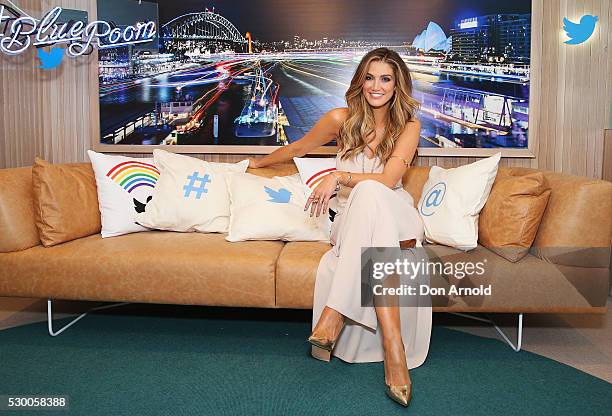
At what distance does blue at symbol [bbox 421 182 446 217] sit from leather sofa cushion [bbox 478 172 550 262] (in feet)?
0.94

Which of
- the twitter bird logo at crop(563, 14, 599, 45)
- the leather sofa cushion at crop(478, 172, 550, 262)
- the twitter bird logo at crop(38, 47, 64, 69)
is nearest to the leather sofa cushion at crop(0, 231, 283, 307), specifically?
the leather sofa cushion at crop(478, 172, 550, 262)

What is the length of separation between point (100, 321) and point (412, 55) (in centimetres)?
231

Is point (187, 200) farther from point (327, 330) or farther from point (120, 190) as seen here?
point (327, 330)

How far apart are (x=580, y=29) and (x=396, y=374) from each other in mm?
2467

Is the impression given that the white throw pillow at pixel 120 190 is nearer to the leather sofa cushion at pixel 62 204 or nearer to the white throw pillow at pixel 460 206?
the leather sofa cushion at pixel 62 204

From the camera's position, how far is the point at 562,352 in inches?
95.5

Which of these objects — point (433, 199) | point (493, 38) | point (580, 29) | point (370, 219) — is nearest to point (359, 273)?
point (370, 219)

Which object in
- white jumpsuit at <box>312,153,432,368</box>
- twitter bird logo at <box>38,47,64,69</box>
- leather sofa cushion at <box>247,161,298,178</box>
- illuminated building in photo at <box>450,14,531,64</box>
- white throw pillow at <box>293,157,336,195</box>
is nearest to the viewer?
white jumpsuit at <box>312,153,432,368</box>

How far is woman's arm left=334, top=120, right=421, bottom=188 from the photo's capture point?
245 centimetres

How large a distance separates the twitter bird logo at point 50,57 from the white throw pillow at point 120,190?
94 centimetres

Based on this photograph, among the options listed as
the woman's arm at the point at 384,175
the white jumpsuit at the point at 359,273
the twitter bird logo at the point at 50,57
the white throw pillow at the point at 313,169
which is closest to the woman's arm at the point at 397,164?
the woman's arm at the point at 384,175

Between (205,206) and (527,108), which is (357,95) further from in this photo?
(527,108)

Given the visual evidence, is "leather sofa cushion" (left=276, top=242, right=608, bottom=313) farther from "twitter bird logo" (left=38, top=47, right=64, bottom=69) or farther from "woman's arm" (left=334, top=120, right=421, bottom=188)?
"twitter bird logo" (left=38, top=47, right=64, bottom=69)

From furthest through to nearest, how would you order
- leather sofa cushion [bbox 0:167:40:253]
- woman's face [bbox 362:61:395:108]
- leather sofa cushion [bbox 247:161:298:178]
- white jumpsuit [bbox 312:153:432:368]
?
leather sofa cushion [bbox 247:161:298:178] < woman's face [bbox 362:61:395:108] < leather sofa cushion [bbox 0:167:40:253] < white jumpsuit [bbox 312:153:432:368]
